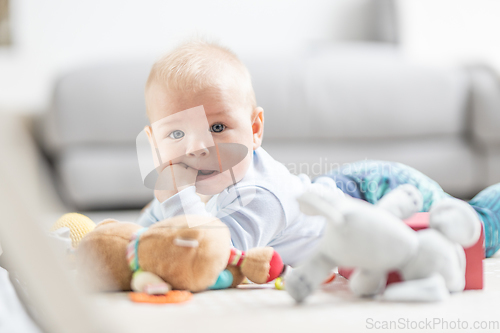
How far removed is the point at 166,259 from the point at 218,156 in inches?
5.2

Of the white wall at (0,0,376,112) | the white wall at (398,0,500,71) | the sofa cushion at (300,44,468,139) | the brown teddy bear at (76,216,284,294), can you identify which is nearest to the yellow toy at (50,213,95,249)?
the brown teddy bear at (76,216,284,294)

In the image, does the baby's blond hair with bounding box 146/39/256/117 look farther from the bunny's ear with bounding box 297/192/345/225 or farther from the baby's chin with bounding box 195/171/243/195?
the bunny's ear with bounding box 297/192/345/225

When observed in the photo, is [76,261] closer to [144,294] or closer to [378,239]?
[144,294]

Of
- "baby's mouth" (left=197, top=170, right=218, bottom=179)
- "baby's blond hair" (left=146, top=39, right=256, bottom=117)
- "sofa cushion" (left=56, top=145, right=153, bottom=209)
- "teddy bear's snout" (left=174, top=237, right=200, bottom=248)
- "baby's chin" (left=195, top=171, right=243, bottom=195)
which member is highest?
"baby's blond hair" (left=146, top=39, right=256, bottom=117)

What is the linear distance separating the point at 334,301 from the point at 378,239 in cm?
8

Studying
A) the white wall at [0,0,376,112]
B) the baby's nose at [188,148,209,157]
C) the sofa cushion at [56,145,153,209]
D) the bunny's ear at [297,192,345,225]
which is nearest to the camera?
the bunny's ear at [297,192,345,225]

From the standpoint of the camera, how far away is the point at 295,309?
1.17 feet

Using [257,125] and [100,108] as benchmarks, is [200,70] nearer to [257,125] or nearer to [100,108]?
[257,125]

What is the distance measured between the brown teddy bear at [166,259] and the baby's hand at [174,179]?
0.17ft

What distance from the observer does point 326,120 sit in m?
1.26

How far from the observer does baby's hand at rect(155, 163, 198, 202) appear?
1.61ft

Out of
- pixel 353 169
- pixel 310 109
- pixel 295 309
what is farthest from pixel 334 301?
pixel 310 109

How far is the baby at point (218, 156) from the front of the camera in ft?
1.61

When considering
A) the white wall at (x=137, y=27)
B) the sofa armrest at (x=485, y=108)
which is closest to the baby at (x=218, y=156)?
the sofa armrest at (x=485, y=108)
